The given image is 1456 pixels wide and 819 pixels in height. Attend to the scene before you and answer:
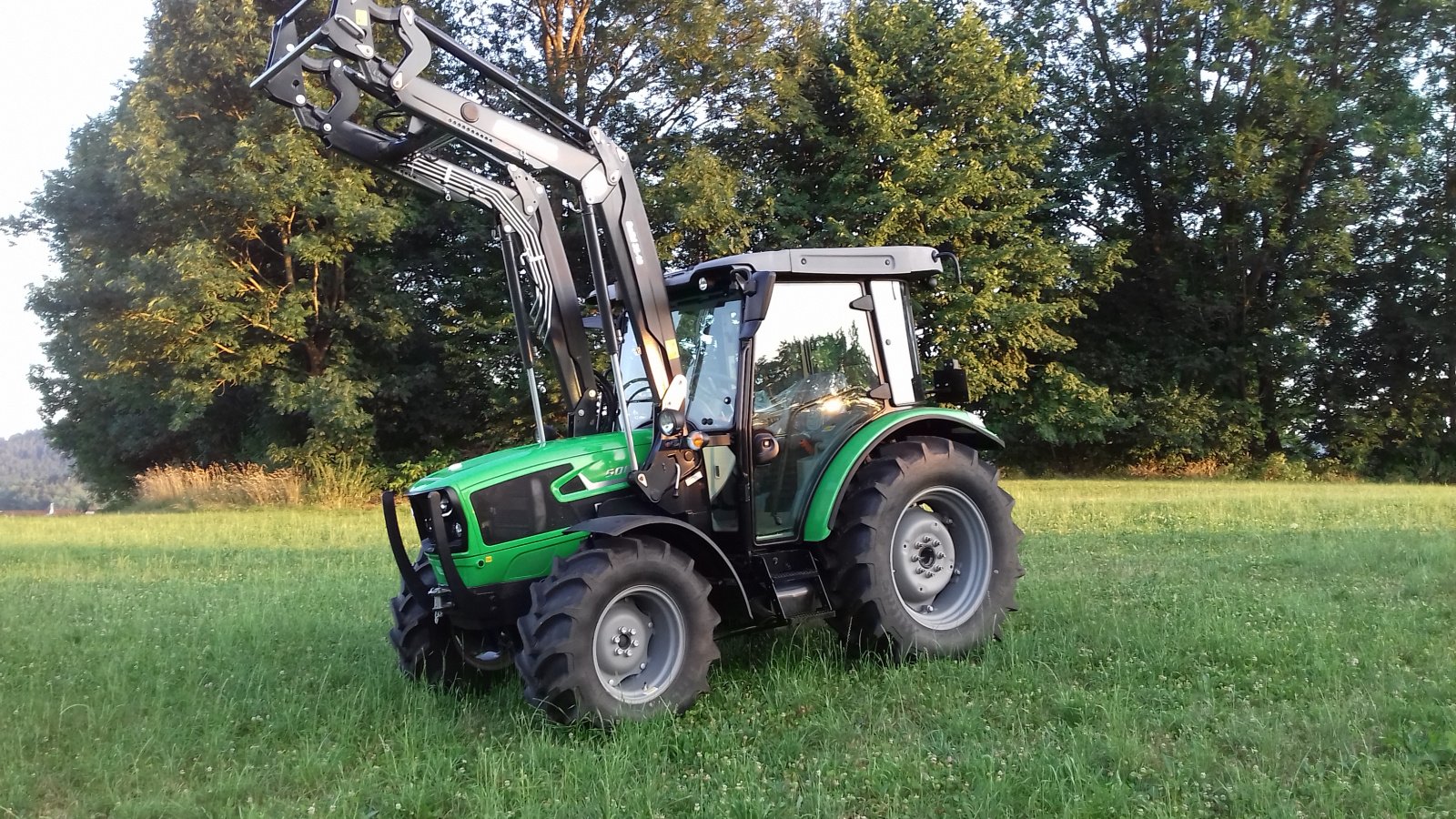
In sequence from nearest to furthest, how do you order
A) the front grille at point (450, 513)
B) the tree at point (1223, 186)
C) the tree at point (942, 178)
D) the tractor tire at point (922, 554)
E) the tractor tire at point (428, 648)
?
the front grille at point (450, 513), the tractor tire at point (428, 648), the tractor tire at point (922, 554), the tree at point (942, 178), the tree at point (1223, 186)

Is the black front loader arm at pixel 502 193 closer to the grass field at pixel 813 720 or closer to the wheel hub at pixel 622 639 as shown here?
the wheel hub at pixel 622 639

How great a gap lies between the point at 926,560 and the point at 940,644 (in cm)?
51

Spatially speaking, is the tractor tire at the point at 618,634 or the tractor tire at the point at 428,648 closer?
the tractor tire at the point at 618,634

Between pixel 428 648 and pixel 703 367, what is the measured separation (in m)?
2.05

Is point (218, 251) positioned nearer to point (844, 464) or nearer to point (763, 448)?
point (763, 448)

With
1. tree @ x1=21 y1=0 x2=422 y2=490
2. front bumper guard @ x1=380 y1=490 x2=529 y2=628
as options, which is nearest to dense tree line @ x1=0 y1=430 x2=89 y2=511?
tree @ x1=21 y1=0 x2=422 y2=490

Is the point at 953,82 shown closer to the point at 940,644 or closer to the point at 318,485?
the point at 318,485

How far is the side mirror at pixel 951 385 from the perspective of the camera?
6336mm

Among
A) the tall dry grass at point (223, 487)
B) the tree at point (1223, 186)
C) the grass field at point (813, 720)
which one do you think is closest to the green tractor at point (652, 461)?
the grass field at point (813, 720)

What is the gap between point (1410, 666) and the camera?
5164mm

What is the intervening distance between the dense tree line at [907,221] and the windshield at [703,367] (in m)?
12.7

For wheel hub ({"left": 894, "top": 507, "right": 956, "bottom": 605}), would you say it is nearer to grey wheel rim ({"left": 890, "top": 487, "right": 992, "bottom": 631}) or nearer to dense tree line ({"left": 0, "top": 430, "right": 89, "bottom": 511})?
grey wheel rim ({"left": 890, "top": 487, "right": 992, "bottom": 631})

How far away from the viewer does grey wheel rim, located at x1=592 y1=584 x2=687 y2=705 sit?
462 cm

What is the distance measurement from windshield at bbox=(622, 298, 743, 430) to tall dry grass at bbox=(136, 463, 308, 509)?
14.2 m
